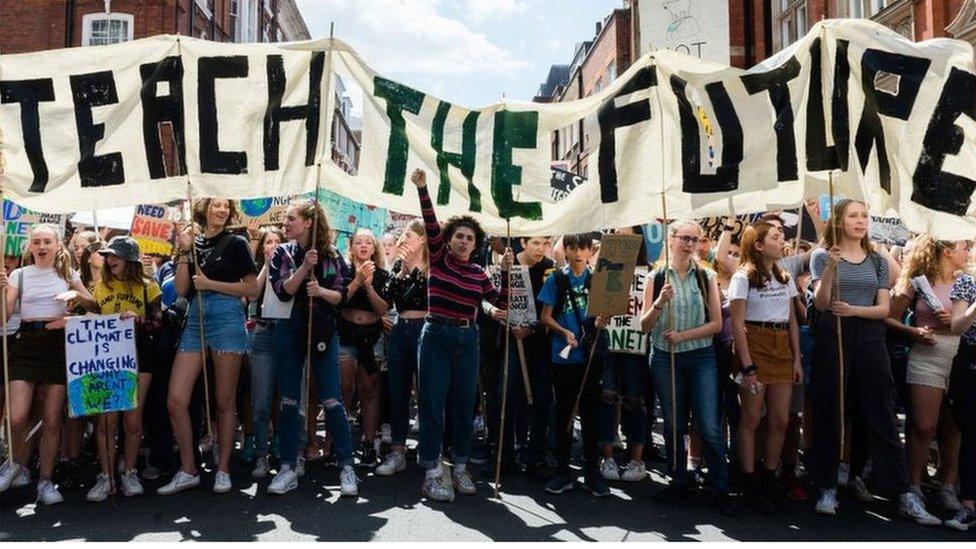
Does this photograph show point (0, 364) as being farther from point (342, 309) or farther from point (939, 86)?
point (939, 86)

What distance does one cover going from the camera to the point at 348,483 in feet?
17.1

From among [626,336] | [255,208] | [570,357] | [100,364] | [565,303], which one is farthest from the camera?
[255,208]

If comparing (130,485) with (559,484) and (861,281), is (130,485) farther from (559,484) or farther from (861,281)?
(861,281)

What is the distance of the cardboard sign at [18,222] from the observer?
7.11 m

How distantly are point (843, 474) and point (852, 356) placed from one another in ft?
3.72

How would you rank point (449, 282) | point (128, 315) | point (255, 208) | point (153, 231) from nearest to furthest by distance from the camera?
point (128, 315)
point (449, 282)
point (153, 231)
point (255, 208)

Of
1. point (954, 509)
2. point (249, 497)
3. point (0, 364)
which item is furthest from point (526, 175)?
point (0, 364)

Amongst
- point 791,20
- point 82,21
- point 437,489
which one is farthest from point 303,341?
point 791,20

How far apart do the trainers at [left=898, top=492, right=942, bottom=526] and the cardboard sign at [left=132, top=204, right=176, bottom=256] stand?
22.2 feet

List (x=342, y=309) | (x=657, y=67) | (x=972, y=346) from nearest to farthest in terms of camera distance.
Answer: (x=972, y=346)
(x=657, y=67)
(x=342, y=309)

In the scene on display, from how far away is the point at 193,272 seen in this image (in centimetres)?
527

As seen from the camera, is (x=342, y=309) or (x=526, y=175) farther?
(x=342, y=309)

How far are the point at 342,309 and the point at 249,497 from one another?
1.71m

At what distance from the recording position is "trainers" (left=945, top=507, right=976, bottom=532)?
4.66m
